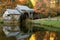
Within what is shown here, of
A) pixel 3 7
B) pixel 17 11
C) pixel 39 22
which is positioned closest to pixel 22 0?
pixel 3 7

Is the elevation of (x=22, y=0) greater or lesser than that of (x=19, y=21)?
greater

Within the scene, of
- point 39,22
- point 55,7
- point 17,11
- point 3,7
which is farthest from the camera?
point 3,7

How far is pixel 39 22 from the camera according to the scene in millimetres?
35531

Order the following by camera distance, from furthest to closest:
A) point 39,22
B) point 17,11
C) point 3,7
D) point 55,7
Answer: point 3,7
point 17,11
point 55,7
point 39,22

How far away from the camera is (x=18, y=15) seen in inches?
1645

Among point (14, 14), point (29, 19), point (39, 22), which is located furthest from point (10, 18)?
A: point (39, 22)

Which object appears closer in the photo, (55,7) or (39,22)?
(39,22)

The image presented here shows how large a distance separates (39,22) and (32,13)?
6.02 meters

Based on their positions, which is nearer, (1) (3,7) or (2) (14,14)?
(2) (14,14)

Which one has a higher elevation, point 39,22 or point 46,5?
point 46,5

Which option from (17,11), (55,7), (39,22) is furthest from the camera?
(17,11)

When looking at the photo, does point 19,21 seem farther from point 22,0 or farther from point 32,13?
point 22,0

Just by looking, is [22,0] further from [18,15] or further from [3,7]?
[18,15]

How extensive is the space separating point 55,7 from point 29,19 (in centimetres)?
525
